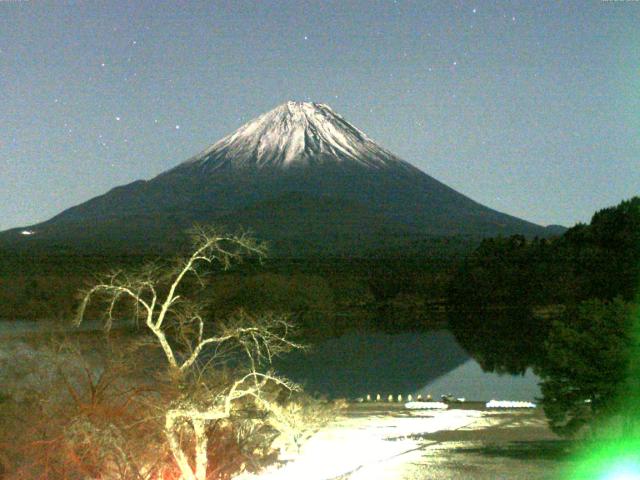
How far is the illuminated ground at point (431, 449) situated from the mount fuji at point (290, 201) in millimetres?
50698

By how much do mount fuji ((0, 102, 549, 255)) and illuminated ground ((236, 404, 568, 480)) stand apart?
50.7 m

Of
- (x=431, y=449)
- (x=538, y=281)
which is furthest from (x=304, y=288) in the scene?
(x=431, y=449)

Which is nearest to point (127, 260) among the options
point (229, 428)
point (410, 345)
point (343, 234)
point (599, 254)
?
point (410, 345)

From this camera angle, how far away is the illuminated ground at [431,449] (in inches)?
532

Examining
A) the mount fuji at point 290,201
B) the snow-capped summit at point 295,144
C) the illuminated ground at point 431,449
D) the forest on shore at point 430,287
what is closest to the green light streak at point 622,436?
the illuminated ground at point 431,449

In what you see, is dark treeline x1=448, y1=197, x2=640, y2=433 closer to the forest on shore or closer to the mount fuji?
the forest on shore

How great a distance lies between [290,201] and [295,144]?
18622 millimetres

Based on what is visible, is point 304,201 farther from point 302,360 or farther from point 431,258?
point 302,360

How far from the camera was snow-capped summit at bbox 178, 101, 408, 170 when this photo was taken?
370ft

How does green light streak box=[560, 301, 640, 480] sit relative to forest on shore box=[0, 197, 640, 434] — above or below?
below

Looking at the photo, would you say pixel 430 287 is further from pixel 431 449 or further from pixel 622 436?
pixel 622 436

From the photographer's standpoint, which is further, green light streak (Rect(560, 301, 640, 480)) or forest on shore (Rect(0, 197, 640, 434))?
forest on shore (Rect(0, 197, 640, 434))

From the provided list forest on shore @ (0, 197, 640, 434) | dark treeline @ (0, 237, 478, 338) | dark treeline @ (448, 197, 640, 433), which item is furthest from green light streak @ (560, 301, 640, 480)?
dark treeline @ (0, 237, 478, 338)

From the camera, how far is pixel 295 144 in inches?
4528
